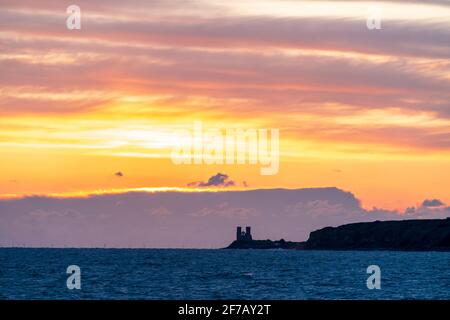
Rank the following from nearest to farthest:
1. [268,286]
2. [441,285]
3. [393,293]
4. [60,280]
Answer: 1. [393,293]
2. [268,286]
3. [441,285]
4. [60,280]

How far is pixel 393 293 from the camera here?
9100cm
